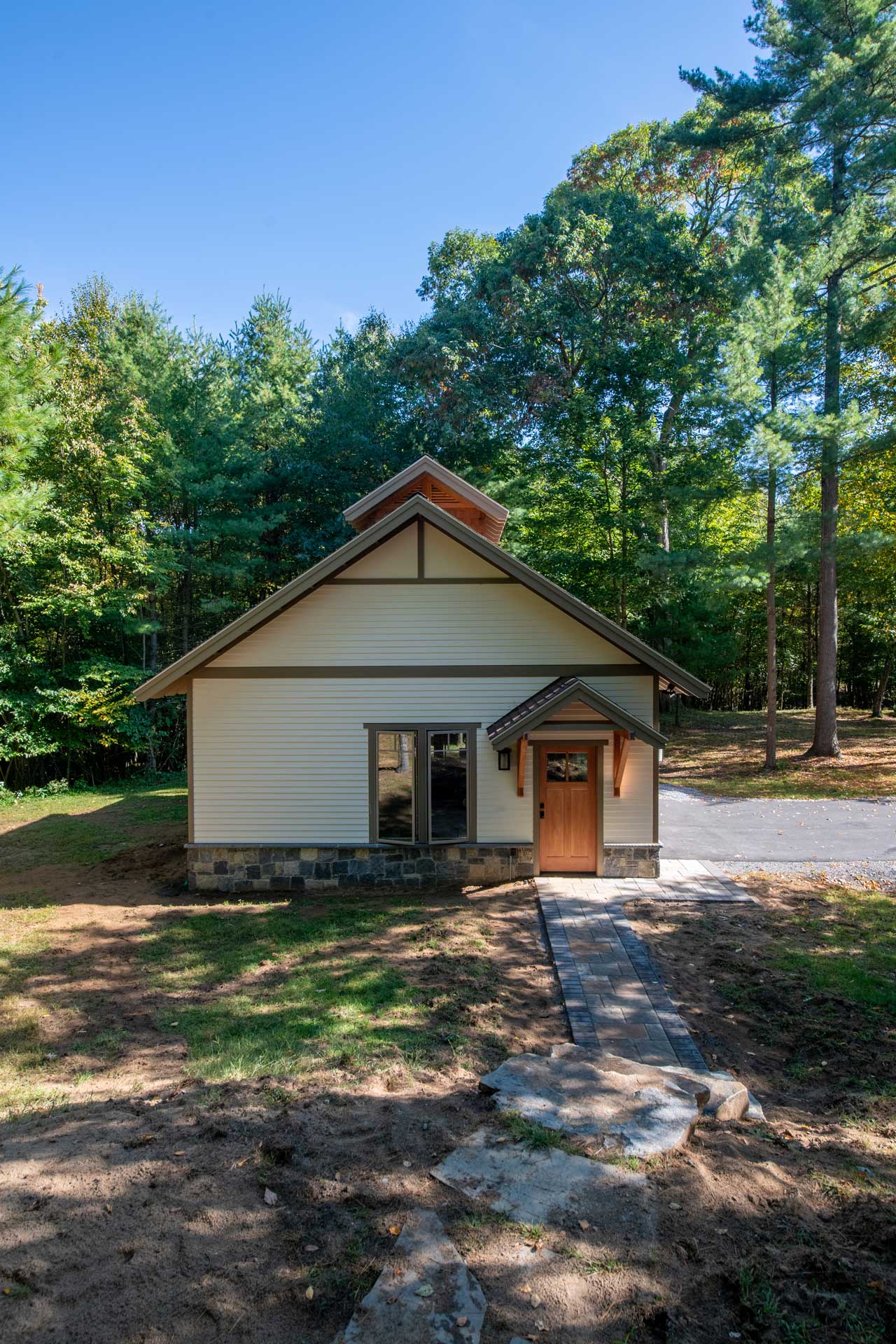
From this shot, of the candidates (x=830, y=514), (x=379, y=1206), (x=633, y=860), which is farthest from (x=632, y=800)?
(x=830, y=514)

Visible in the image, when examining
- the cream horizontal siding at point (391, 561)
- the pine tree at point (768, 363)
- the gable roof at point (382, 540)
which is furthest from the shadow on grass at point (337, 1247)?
the pine tree at point (768, 363)

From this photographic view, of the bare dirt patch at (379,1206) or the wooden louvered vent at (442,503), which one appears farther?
the wooden louvered vent at (442,503)

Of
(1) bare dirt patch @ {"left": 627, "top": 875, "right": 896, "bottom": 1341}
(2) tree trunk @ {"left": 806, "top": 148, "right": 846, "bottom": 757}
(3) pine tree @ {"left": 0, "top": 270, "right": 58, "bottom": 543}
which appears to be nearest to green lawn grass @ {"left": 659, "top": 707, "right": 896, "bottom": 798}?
(2) tree trunk @ {"left": 806, "top": 148, "right": 846, "bottom": 757}

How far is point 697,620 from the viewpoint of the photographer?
2359 centimetres

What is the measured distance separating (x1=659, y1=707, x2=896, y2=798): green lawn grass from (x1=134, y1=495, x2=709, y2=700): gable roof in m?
8.16

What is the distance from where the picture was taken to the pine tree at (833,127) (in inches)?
656

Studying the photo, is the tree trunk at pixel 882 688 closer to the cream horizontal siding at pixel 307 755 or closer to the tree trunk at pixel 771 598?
the tree trunk at pixel 771 598

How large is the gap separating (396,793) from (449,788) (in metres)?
0.80

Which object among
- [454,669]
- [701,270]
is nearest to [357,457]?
[701,270]

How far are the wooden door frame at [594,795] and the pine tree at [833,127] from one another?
10.7 metres

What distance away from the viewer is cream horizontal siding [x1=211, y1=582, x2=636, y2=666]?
10.6 m

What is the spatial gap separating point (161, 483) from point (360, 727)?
46.4 ft

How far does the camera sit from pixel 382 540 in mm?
10492

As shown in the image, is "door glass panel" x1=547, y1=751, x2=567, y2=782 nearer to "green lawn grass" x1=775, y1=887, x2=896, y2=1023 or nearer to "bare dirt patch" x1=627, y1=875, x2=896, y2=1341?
"bare dirt patch" x1=627, y1=875, x2=896, y2=1341
